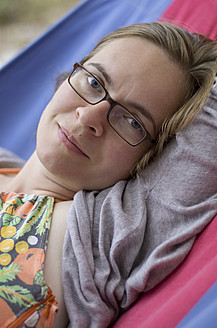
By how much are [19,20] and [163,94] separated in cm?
239

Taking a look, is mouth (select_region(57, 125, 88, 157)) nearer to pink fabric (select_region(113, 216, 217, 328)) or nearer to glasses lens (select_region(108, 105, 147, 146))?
glasses lens (select_region(108, 105, 147, 146))

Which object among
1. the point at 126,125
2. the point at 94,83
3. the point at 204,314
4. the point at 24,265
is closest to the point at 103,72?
the point at 94,83

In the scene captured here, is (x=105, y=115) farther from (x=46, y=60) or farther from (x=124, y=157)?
(x=46, y=60)

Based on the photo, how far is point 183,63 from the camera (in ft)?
3.55

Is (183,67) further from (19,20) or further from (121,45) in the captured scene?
(19,20)

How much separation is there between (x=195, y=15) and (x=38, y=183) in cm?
88

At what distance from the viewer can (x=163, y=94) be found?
102cm

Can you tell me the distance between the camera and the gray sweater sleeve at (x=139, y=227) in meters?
0.86

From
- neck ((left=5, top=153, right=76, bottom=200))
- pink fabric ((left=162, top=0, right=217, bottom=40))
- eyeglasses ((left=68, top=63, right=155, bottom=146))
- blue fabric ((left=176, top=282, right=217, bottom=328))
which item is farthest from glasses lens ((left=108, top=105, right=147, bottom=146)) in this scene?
pink fabric ((left=162, top=0, right=217, bottom=40))

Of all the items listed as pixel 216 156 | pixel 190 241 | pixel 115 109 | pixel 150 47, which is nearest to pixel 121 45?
pixel 150 47

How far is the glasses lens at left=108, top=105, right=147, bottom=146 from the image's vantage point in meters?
1.00

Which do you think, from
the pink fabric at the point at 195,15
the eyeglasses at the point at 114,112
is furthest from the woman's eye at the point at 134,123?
the pink fabric at the point at 195,15

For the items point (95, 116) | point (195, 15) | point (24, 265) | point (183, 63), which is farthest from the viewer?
point (195, 15)

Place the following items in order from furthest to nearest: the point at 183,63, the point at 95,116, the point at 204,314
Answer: the point at 183,63
the point at 95,116
the point at 204,314
